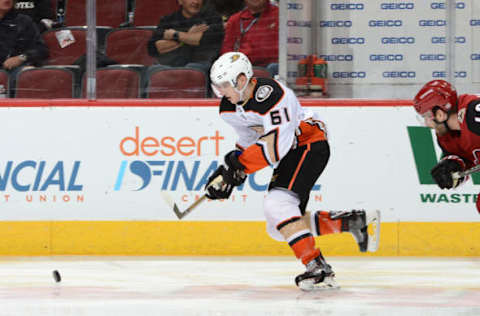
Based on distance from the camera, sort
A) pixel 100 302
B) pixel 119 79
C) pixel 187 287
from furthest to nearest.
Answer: pixel 119 79, pixel 187 287, pixel 100 302

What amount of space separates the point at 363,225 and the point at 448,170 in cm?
63

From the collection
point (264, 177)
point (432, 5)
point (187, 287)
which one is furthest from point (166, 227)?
point (432, 5)

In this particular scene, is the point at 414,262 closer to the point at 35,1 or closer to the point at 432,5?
the point at 432,5

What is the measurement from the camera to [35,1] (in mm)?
6711

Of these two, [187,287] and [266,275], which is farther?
[266,275]

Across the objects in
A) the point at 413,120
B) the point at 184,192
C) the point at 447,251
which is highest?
the point at 413,120

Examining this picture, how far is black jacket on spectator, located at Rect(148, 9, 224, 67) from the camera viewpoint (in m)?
6.52

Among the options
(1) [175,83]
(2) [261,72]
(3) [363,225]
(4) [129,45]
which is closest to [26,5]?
(4) [129,45]

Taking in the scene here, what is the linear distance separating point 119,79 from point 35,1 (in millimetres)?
791

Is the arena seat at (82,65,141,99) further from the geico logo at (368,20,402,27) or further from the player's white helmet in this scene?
the player's white helmet

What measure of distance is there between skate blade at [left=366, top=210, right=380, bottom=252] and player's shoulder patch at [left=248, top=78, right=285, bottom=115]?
877mm

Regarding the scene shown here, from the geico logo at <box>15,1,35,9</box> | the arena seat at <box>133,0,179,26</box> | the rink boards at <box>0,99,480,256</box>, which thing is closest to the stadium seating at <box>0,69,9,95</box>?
the rink boards at <box>0,99,480,256</box>

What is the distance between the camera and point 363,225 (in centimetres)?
526

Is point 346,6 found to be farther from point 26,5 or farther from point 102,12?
point 26,5
